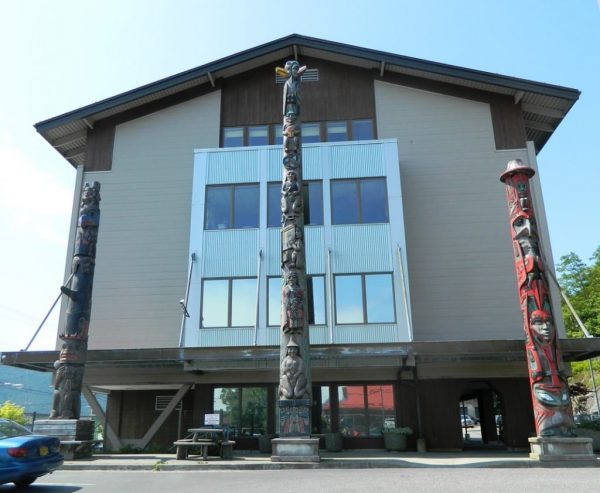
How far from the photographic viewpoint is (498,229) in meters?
22.0

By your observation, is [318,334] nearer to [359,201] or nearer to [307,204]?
[307,204]

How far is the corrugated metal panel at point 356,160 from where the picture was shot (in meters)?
22.0

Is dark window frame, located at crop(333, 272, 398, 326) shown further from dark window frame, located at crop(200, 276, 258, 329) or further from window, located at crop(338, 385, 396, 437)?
dark window frame, located at crop(200, 276, 258, 329)

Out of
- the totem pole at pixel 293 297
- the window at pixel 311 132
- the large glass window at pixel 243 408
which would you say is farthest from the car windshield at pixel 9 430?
the window at pixel 311 132

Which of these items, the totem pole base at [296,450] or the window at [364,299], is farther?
the window at [364,299]

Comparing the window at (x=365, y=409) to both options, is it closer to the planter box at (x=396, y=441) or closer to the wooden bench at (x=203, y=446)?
the planter box at (x=396, y=441)

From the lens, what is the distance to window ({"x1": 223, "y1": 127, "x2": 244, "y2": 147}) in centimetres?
2441

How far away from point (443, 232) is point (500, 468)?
1156cm

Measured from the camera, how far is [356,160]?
72.9 feet

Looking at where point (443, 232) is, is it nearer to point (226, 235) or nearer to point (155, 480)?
point (226, 235)

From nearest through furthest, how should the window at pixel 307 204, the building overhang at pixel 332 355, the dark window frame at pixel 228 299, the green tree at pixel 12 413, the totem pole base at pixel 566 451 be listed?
the totem pole base at pixel 566 451
the building overhang at pixel 332 355
the dark window frame at pixel 228 299
the window at pixel 307 204
the green tree at pixel 12 413

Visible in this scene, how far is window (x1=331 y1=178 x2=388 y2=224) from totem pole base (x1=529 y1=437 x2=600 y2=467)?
1067 centimetres

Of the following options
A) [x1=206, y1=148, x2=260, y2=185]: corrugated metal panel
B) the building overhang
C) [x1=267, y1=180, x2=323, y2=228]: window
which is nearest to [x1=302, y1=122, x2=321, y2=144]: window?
[x1=206, y1=148, x2=260, y2=185]: corrugated metal panel

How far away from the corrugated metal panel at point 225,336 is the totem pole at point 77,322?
17.0ft
